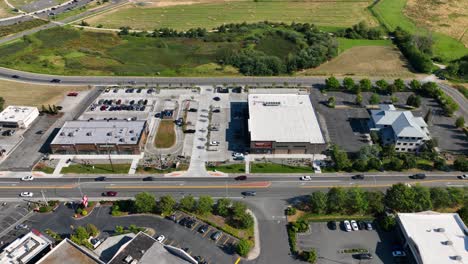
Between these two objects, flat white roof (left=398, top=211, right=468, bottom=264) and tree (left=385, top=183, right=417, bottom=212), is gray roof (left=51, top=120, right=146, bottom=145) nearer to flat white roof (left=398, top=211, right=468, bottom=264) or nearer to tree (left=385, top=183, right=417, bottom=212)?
tree (left=385, top=183, right=417, bottom=212)

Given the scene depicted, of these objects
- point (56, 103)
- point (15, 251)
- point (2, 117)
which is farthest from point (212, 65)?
point (15, 251)

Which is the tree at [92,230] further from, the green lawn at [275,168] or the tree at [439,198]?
the tree at [439,198]

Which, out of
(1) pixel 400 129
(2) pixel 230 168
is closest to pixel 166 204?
(2) pixel 230 168

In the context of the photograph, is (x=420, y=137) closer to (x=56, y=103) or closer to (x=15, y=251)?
(x=15, y=251)

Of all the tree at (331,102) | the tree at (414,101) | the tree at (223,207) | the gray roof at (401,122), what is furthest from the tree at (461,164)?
the tree at (223,207)

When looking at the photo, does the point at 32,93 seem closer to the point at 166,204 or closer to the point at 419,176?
the point at 166,204

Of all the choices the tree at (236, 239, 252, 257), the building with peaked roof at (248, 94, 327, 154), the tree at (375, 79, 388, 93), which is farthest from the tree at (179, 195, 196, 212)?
the tree at (375, 79, 388, 93)
